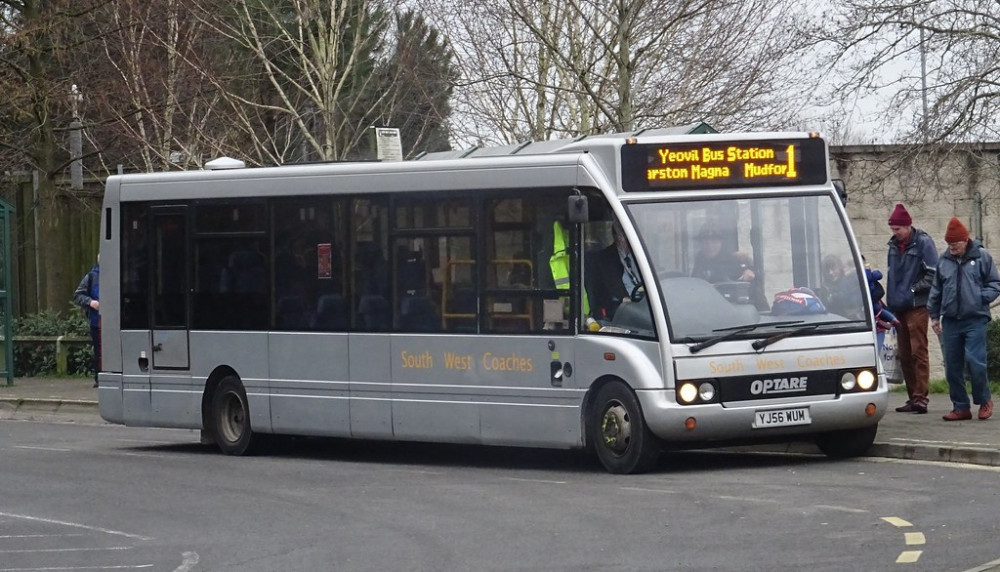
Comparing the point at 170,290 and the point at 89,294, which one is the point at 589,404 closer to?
the point at 170,290

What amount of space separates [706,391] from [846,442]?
155 centimetres

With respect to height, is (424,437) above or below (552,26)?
below

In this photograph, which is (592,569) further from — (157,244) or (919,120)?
(919,120)

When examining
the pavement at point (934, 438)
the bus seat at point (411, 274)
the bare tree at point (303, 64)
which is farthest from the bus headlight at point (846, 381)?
the bare tree at point (303, 64)

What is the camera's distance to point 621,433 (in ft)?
43.2

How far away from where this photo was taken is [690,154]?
13555mm

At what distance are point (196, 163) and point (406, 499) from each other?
1645cm

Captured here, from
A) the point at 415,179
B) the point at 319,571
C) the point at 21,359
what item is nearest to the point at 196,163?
the point at 21,359

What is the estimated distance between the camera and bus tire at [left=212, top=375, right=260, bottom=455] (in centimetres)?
1628

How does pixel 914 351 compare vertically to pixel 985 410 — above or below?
above

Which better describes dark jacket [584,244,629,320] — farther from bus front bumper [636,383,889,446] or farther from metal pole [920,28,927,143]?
metal pole [920,28,927,143]

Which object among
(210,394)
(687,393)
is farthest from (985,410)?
(210,394)

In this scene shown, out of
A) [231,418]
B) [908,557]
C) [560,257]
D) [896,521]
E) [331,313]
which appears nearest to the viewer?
[908,557]

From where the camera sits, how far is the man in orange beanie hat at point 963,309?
14.9 metres
